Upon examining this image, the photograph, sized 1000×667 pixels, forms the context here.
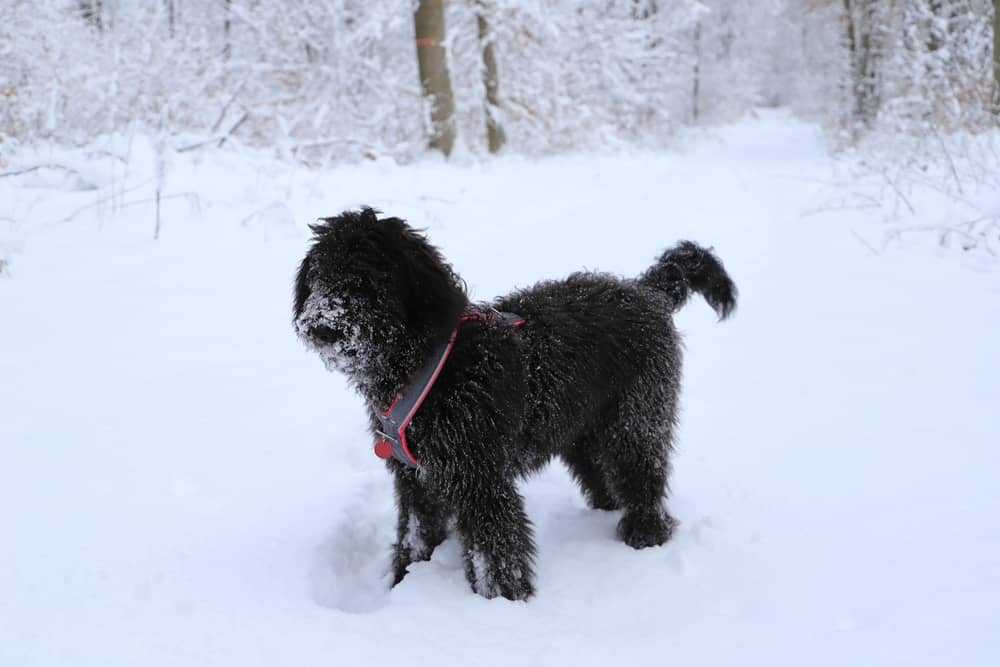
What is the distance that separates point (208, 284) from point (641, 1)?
76.2 feet

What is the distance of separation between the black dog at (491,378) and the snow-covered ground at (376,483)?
25cm

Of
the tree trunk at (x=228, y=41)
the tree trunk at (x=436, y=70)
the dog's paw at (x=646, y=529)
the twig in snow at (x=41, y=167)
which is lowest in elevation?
the dog's paw at (x=646, y=529)

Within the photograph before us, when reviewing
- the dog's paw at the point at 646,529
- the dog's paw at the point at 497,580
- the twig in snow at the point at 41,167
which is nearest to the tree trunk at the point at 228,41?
the twig in snow at the point at 41,167

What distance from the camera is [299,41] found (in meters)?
16.8

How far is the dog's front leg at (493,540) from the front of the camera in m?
2.97

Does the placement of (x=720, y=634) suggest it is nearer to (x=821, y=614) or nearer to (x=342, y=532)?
(x=821, y=614)

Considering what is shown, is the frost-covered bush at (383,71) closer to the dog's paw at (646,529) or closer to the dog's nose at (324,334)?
the dog's nose at (324,334)

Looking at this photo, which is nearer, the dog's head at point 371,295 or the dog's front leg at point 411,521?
the dog's head at point 371,295

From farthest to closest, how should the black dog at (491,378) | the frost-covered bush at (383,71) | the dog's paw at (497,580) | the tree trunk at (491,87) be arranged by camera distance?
the tree trunk at (491,87)
the frost-covered bush at (383,71)
the dog's paw at (497,580)
the black dog at (491,378)

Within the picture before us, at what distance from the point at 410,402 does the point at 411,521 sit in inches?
27.8

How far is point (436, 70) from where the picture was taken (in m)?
13.6

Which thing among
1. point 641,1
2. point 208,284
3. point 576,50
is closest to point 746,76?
point 641,1

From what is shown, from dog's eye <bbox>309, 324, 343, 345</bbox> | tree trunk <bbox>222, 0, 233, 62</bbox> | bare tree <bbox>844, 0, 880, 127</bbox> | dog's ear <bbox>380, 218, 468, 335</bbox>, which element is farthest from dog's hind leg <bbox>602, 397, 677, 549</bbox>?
bare tree <bbox>844, 0, 880, 127</bbox>

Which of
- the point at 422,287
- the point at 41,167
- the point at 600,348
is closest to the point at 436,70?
the point at 41,167
